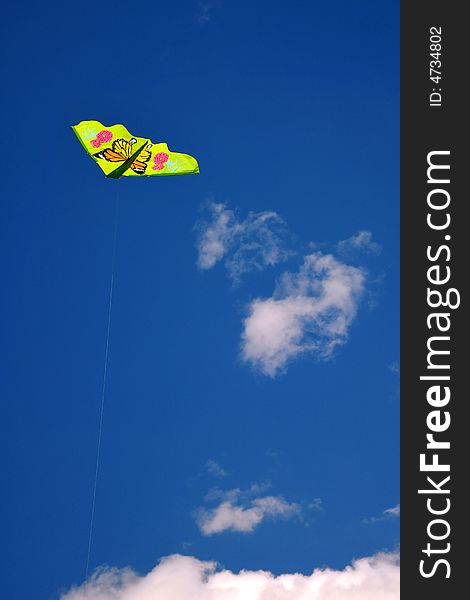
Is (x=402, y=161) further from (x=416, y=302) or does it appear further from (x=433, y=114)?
(x=416, y=302)

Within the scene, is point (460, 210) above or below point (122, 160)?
below

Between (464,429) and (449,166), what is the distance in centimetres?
355

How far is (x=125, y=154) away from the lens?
1373 cm

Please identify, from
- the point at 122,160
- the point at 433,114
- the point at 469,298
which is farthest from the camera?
the point at 122,160

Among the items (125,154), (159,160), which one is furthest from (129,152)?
(159,160)

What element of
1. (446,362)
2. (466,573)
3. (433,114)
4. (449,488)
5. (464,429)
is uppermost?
(433,114)

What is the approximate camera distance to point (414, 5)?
10156mm

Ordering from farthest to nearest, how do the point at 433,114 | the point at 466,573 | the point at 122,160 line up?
the point at 122,160
the point at 433,114
the point at 466,573

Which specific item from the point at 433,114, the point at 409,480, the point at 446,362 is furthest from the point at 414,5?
the point at 409,480

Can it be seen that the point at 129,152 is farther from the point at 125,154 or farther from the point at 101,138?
the point at 101,138

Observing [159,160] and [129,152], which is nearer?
[129,152]

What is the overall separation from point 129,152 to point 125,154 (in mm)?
96

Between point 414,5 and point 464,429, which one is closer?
point 464,429

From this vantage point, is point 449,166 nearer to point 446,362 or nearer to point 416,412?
point 446,362
